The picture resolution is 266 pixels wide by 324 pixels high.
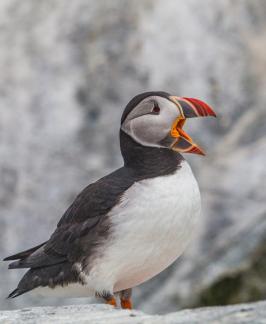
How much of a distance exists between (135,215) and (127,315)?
1033 mm

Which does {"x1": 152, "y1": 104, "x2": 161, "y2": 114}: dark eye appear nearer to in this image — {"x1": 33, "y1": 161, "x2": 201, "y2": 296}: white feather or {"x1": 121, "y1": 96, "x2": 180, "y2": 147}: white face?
{"x1": 121, "y1": 96, "x2": 180, "y2": 147}: white face

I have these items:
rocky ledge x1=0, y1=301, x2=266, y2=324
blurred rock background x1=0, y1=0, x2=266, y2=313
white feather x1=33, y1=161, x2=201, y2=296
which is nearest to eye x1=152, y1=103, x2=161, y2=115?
white feather x1=33, y1=161, x2=201, y2=296

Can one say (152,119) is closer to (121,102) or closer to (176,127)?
(176,127)

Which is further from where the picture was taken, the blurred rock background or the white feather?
the blurred rock background

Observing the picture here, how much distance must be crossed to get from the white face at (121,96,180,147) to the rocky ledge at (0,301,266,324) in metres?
1.13

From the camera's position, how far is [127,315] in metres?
4.39

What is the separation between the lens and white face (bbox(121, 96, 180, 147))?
557 cm

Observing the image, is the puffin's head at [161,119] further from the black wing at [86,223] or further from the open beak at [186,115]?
the black wing at [86,223]

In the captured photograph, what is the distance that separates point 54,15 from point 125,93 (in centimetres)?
144

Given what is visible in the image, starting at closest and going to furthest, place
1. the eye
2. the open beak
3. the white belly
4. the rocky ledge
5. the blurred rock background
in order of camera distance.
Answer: the rocky ledge, the white belly, the open beak, the eye, the blurred rock background

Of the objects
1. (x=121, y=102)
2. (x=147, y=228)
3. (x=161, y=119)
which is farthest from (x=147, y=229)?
(x=121, y=102)

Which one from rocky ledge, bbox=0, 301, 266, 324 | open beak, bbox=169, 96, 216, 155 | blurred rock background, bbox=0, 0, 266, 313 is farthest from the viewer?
blurred rock background, bbox=0, 0, 266, 313

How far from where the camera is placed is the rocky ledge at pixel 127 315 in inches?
152

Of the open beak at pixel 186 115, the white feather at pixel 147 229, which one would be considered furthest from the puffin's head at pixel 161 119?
the white feather at pixel 147 229
